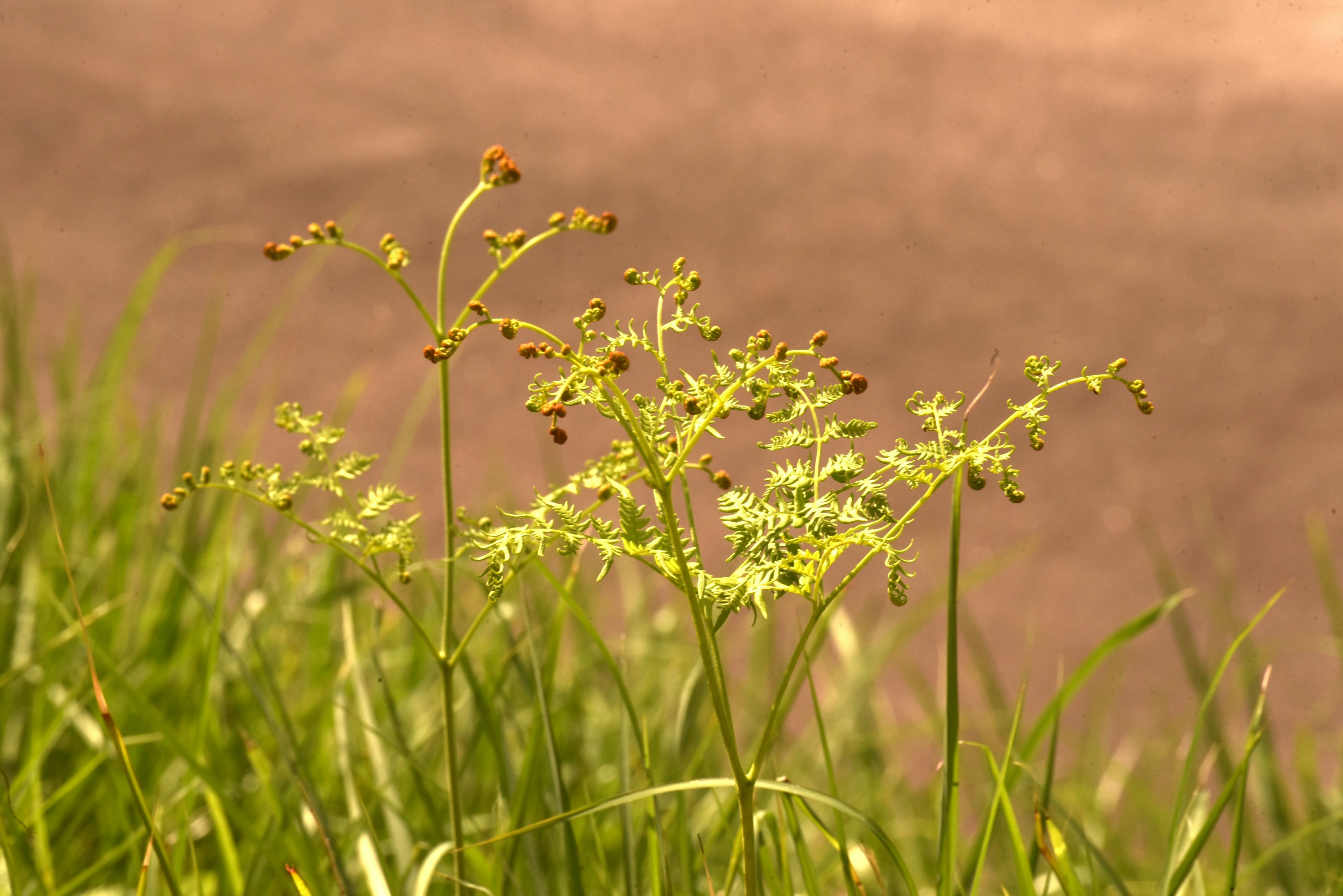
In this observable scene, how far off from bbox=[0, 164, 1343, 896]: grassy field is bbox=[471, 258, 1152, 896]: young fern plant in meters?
0.02

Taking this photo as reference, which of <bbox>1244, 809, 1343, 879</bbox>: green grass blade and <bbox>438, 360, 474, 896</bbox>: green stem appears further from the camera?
<bbox>1244, 809, 1343, 879</bbox>: green grass blade

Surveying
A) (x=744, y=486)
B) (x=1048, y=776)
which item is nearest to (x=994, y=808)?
(x=1048, y=776)

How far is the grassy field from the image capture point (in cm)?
29

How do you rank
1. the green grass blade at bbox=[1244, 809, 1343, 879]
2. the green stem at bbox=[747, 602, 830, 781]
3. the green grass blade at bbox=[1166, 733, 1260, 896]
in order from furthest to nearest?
the green grass blade at bbox=[1244, 809, 1343, 879] < the green grass blade at bbox=[1166, 733, 1260, 896] < the green stem at bbox=[747, 602, 830, 781]

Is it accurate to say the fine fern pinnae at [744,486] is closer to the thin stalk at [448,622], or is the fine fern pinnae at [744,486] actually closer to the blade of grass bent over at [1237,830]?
the thin stalk at [448,622]

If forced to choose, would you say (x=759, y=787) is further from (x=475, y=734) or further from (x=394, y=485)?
(x=475, y=734)

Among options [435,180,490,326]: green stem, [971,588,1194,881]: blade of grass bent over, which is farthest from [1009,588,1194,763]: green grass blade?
[435,180,490,326]: green stem

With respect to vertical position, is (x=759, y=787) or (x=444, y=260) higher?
(x=444, y=260)

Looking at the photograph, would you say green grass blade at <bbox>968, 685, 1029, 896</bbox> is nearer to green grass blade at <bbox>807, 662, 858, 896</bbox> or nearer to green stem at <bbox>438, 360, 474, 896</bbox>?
green grass blade at <bbox>807, 662, 858, 896</bbox>

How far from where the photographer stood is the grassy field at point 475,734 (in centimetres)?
29

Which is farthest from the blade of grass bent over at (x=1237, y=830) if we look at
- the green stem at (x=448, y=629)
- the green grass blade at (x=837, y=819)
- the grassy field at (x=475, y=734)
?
the green stem at (x=448, y=629)

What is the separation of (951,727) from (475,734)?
0.72 feet

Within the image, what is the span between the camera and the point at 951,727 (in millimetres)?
233

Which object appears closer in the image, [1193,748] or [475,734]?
[1193,748]
